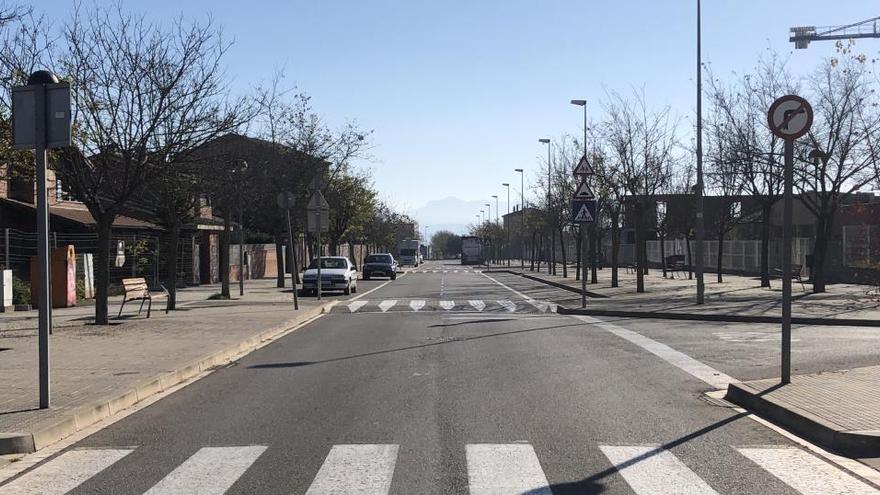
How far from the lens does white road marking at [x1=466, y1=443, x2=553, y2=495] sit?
555 centimetres

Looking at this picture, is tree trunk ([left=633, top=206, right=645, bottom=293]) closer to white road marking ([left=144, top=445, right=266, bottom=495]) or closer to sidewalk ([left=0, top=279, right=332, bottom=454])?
sidewalk ([left=0, top=279, right=332, bottom=454])

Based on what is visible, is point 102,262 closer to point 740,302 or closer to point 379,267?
point 740,302

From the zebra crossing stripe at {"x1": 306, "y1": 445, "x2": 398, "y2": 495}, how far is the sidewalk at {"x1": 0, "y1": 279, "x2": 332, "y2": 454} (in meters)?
2.68

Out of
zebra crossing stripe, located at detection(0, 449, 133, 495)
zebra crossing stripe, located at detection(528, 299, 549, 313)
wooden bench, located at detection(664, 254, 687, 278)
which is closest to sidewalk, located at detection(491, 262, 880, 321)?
zebra crossing stripe, located at detection(528, 299, 549, 313)

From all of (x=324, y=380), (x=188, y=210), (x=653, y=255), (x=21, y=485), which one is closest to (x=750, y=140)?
(x=188, y=210)

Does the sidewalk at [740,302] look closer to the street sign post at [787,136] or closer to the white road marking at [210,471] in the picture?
the street sign post at [787,136]

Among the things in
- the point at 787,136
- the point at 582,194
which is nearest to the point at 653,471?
the point at 787,136

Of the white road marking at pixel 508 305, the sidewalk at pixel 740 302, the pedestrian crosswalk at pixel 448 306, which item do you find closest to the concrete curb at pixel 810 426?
the sidewalk at pixel 740 302

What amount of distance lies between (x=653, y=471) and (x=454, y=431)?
1991 millimetres

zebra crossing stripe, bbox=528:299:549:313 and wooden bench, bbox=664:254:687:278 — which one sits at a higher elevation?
wooden bench, bbox=664:254:687:278

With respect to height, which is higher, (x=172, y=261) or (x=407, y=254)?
(x=172, y=261)

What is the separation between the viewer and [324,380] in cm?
1022

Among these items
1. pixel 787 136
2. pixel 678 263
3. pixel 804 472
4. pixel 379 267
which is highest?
pixel 787 136

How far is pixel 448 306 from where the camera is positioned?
78.0 ft
